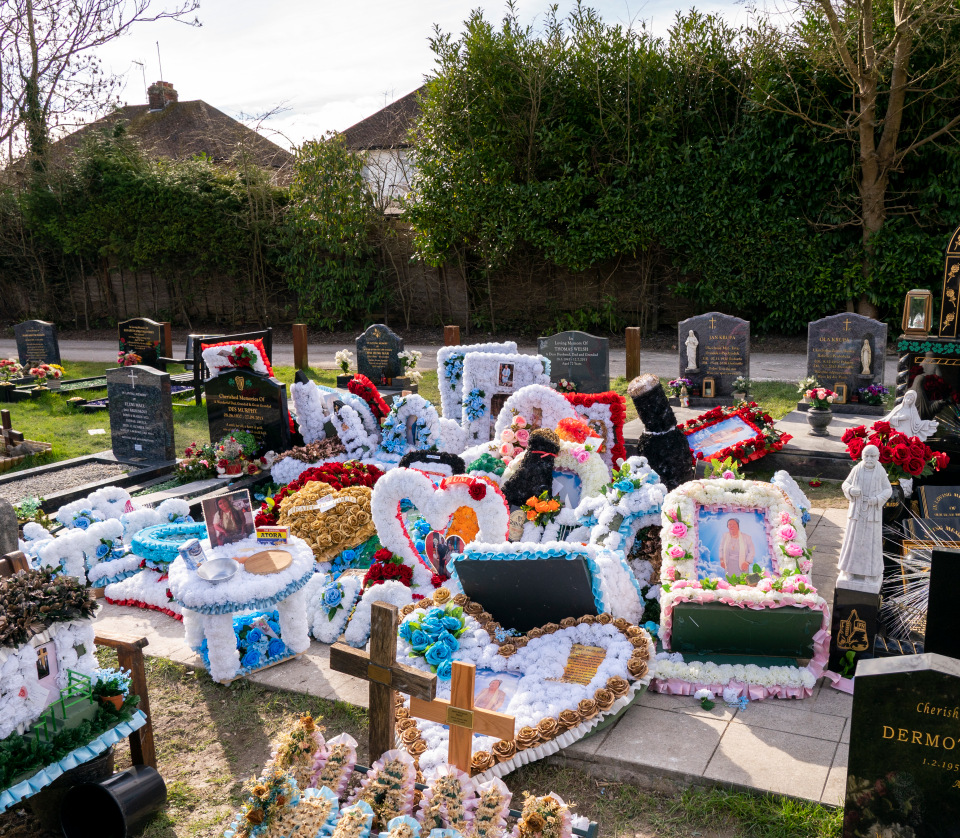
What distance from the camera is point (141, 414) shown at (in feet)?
34.1

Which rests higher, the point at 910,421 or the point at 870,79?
the point at 870,79

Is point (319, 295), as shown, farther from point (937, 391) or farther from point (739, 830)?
point (739, 830)

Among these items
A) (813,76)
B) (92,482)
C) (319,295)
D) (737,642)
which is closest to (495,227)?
(319,295)

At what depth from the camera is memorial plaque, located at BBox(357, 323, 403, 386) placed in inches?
586

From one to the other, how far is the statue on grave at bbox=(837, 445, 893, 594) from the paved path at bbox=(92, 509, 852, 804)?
723mm

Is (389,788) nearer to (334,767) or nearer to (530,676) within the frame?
(334,767)

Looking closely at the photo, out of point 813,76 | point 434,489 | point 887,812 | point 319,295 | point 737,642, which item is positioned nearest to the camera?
point 887,812

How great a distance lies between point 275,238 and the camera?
23.2 meters

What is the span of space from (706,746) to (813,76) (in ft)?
53.7

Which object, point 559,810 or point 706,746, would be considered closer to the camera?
point 559,810

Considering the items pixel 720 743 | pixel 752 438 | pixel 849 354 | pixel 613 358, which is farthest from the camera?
pixel 613 358

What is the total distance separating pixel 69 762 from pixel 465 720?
188 centimetres

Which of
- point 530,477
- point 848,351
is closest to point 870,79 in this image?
point 848,351

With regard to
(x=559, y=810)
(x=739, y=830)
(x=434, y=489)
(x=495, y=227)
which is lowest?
(x=739, y=830)
